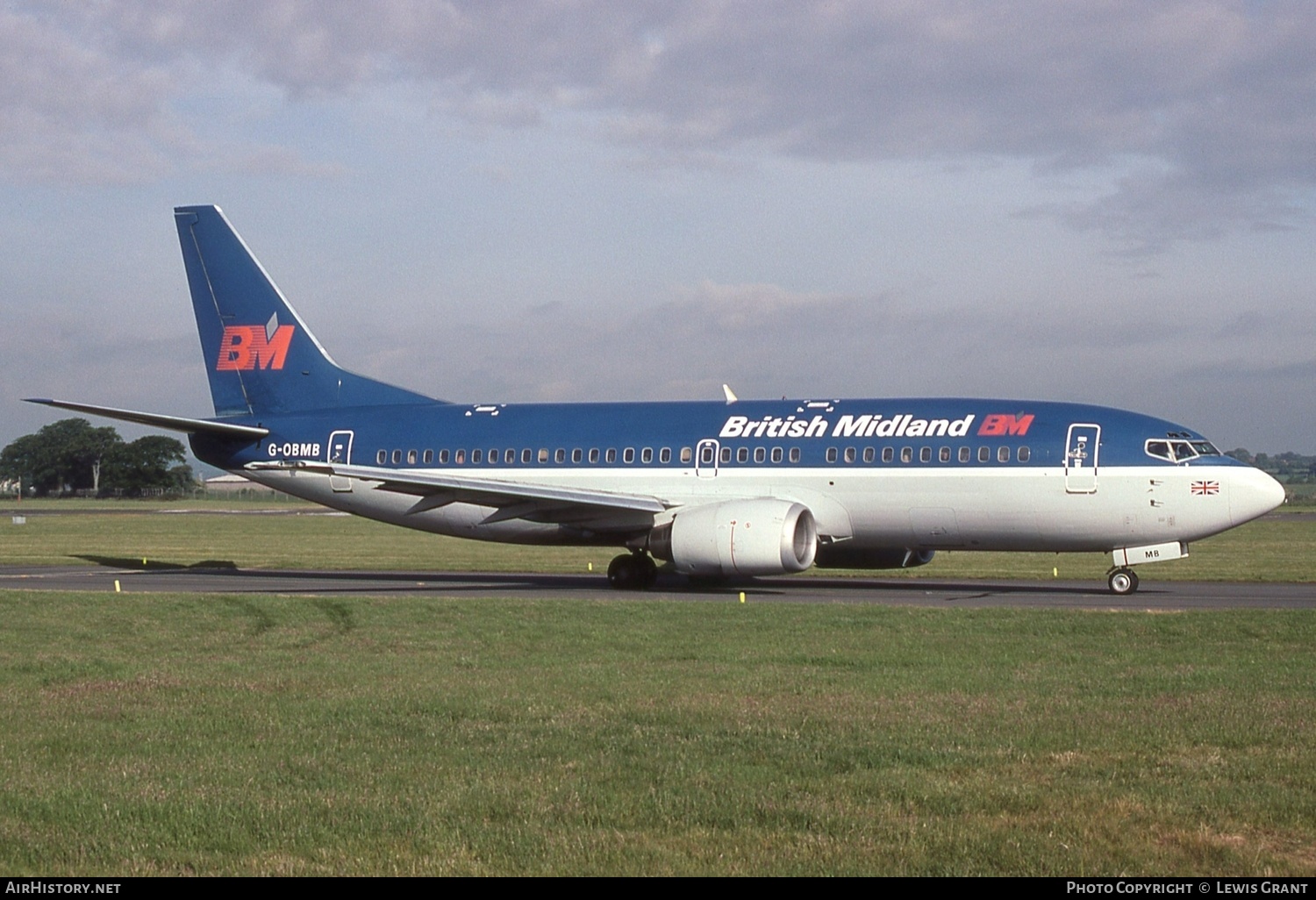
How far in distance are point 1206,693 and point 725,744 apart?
5.05 m

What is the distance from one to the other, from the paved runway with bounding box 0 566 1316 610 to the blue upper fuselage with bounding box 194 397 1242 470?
105 inches

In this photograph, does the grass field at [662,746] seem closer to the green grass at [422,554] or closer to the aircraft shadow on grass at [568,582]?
the aircraft shadow on grass at [568,582]

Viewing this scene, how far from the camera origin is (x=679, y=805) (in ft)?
26.7

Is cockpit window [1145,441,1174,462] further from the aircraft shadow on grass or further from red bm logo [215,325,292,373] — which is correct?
red bm logo [215,325,292,373]

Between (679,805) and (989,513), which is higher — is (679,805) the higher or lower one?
the lower one

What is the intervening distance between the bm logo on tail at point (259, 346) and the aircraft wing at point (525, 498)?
6.82m

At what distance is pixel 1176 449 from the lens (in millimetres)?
25641

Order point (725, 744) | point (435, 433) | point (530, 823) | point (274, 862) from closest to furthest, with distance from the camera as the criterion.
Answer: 1. point (274, 862)
2. point (530, 823)
3. point (725, 744)
4. point (435, 433)

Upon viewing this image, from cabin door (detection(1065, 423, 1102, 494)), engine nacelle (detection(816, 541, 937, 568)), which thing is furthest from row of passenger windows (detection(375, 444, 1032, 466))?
engine nacelle (detection(816, 541, 937, 568))

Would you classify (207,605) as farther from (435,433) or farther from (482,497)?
(435,433)

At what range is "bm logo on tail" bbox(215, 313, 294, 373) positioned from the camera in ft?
113

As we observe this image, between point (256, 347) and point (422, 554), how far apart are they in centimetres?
1131

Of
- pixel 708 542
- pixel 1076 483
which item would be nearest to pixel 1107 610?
pixel 1076 483

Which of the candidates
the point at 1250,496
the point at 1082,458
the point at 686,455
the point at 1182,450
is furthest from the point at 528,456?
the point at 1250,496
